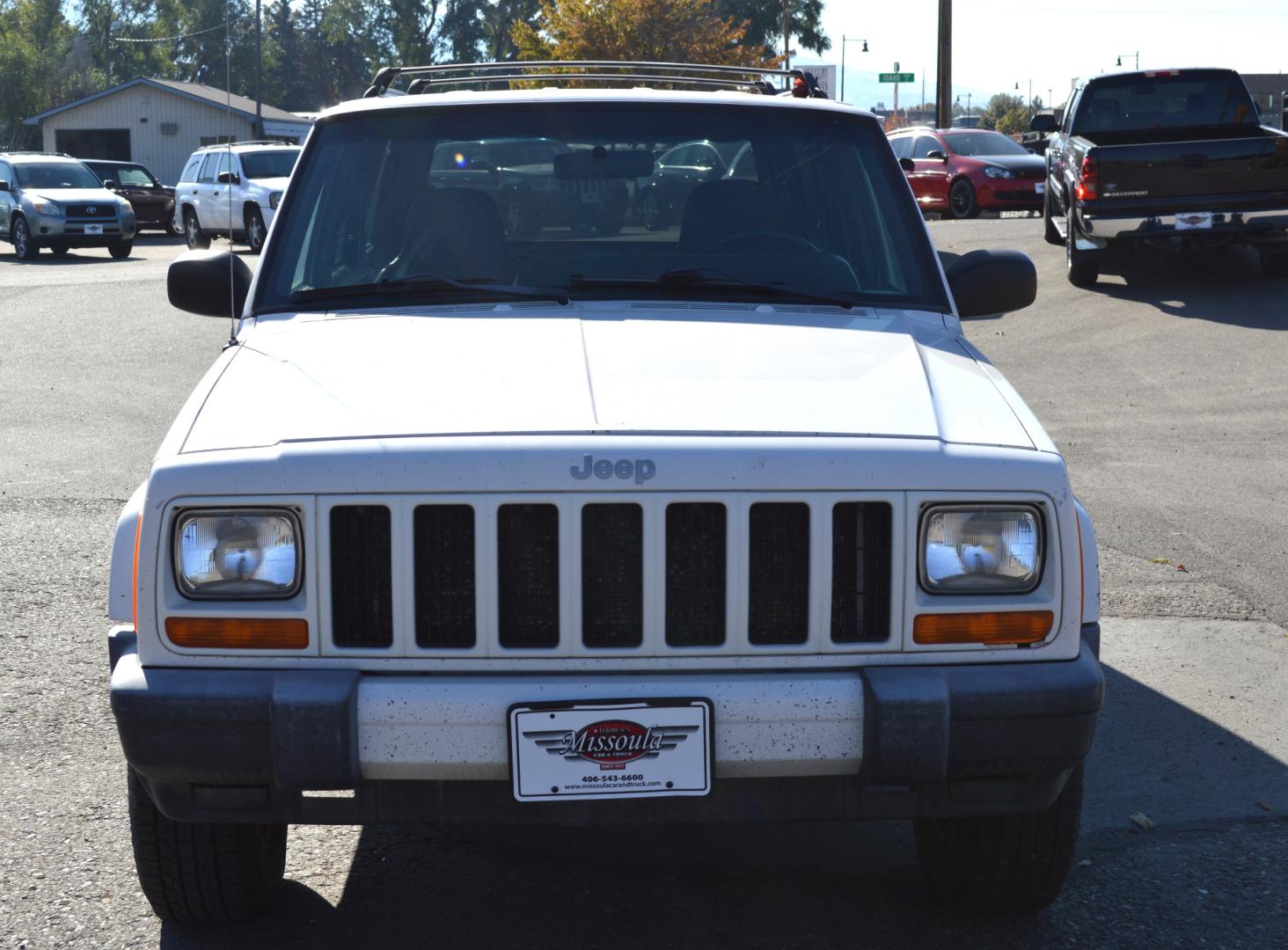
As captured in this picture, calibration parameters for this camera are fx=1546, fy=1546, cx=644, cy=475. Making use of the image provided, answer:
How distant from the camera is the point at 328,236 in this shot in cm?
423

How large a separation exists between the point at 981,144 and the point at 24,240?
16700 millimetres

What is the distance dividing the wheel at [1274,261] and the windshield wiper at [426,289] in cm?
1287

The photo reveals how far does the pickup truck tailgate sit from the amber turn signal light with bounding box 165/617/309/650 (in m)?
12.5

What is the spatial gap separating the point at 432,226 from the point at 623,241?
526mm

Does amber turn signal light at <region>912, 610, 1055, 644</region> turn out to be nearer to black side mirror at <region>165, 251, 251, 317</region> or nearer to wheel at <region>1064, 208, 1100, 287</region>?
black side mirror at <region>165, 251, 251, 317</region>

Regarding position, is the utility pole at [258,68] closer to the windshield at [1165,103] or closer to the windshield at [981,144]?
the windshield at [1165,103]

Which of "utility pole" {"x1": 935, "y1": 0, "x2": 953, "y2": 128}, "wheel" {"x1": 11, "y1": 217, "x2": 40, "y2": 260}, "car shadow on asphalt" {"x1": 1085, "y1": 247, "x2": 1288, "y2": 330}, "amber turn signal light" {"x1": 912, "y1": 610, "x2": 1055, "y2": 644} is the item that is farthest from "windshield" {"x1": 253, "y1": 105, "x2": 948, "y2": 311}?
"utility pole" {"x1": 935, "y1": 0, "x2": 953, "y2": 128}

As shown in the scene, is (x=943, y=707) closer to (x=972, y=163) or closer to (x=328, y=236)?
(x=328, y=236)

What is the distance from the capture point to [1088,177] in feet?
46.3

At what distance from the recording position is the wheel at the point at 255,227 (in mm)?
24422

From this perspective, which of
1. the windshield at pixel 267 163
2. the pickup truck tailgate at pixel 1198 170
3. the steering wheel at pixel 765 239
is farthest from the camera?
the windshield at pixel 267 163

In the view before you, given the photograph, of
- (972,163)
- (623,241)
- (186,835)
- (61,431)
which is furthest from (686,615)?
(972,163)

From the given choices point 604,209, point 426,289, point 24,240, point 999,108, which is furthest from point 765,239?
point 999,108

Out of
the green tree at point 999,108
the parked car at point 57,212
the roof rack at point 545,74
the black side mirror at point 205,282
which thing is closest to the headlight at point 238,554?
the black side mirror at point 205,282
